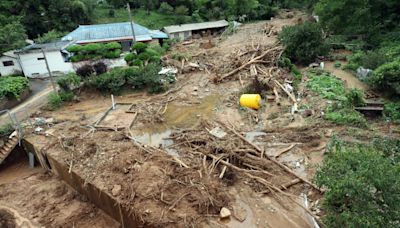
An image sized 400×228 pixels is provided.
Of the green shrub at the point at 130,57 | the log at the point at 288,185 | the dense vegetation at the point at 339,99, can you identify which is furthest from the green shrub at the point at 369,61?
the green shrub at the point at 130,57

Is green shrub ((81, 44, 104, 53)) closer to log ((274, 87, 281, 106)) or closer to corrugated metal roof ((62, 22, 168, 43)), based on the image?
corrugated metal roof ((62, 22, 168, 43))

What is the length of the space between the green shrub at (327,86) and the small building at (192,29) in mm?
20979

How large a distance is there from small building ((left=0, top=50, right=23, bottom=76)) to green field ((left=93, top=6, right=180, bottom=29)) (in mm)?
17763

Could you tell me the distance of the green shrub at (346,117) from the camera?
12.5m

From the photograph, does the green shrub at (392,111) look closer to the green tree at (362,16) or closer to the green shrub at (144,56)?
the green tree at (362,16)

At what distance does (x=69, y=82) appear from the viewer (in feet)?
63.7

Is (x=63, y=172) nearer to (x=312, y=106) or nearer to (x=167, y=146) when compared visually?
(x=167, y=146)

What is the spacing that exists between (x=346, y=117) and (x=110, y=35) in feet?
80.6

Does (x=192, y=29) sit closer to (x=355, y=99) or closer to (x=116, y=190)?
(x=355, y=99)

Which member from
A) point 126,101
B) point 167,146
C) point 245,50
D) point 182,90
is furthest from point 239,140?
point 245,50

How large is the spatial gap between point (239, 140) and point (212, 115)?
350cm

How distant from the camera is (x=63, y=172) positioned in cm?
1321

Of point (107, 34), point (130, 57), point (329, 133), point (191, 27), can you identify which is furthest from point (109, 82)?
point (191, 27)

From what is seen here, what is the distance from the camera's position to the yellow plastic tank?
51.3 ft
